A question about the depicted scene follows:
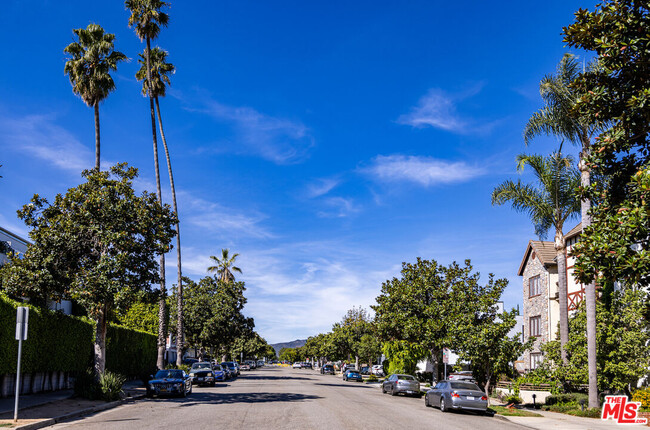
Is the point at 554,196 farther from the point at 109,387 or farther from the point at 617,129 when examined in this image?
the point at 109,387

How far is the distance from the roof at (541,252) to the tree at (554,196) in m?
11.7

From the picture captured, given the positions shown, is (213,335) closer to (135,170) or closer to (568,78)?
(135,170)

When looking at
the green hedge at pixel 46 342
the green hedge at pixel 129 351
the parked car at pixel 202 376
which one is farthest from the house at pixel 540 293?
the green hedge at pixel 46 342

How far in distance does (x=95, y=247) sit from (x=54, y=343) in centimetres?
459

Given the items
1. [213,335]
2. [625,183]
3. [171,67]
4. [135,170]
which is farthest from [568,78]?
[213,335]

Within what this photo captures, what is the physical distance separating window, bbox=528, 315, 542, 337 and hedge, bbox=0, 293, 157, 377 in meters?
28.7

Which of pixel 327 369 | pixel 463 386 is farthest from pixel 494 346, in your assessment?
pixel 327 369

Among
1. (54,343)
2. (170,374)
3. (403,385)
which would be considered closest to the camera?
(54,343)

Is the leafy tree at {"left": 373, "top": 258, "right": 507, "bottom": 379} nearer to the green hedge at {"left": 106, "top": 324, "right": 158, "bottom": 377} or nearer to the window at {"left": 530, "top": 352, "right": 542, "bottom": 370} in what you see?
the window at {"left": 530, "top": 352, "right": 542, "bottom": 370}

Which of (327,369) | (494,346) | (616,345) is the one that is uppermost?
(616,345)

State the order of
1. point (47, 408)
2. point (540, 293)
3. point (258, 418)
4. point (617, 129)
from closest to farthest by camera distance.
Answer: point (617, 129)
point (258, 418)
point (47, 408)
point (540, 293)

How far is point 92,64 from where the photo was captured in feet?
103

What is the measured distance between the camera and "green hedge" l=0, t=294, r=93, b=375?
19453mm

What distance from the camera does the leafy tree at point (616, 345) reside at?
23.7 metres
